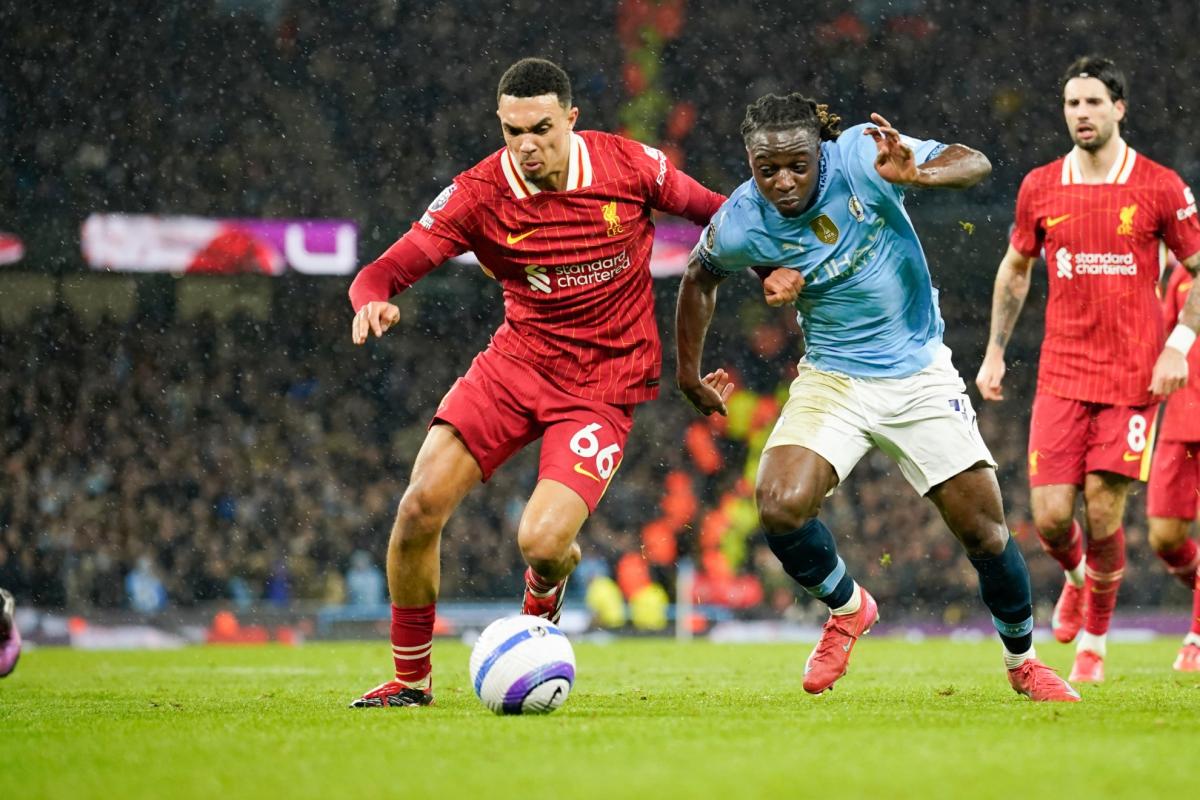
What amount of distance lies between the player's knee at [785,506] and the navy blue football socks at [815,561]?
0.06 m

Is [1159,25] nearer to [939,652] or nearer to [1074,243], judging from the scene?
[939,652]

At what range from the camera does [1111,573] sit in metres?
7.30

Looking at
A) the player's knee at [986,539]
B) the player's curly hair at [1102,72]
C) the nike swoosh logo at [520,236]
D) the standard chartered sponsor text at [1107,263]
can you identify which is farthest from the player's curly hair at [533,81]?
the standard chartered sponsor text at [1107,263]

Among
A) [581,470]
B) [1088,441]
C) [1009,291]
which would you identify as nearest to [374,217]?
[1009,291]

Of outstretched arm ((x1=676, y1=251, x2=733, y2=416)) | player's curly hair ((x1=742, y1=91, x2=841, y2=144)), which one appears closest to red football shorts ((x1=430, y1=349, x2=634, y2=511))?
outstretched arm ((x1=676, y1=251, x2=733, y2=416))

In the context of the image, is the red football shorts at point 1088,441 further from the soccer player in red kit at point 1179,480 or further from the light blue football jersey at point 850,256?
the light blue football jersey at point 850,256

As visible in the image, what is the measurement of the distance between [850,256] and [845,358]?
42cm

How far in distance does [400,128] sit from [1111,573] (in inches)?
529

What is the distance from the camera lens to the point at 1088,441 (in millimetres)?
7070

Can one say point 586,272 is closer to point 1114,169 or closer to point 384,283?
point 384,283

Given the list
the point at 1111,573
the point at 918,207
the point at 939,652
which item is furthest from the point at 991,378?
Answer: the point at 918,207

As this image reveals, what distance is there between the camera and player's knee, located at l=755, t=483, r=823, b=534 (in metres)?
5.62

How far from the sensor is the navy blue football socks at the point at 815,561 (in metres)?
5.74

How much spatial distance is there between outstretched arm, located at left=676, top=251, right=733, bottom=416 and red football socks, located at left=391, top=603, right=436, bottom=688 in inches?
52.2
